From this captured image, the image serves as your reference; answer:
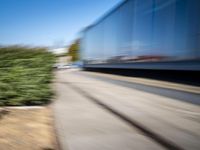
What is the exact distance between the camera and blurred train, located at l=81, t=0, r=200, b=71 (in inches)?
571

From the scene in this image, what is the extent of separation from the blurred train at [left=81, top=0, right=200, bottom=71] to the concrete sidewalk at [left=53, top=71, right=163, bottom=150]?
6559mm

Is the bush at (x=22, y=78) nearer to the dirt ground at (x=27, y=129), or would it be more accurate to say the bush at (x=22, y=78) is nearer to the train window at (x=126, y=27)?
the dirt ground at (x=27, y=129)

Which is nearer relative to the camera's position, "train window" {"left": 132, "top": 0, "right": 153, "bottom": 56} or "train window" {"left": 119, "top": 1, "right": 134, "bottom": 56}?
"train window" {"left": 132, "top": 0, "right": 153, "bottom": 56}

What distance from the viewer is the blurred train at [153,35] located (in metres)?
14.5

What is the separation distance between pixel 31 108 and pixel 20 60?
1456 millimetres

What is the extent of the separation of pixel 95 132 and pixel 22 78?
12.1 feet

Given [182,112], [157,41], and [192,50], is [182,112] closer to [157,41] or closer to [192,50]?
[192,50]

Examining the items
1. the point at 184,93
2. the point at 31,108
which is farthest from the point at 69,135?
the point at 184,93

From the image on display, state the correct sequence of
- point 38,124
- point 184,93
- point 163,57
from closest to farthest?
point 38,124 → point 184,93 → point 163,57

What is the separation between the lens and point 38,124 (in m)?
7.38

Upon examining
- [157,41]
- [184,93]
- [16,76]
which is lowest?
[184,93]

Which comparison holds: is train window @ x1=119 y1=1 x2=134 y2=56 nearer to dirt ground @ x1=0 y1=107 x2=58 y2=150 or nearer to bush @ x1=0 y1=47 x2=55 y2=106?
bush @ x1=0 y1=47 x2=55 y2=106

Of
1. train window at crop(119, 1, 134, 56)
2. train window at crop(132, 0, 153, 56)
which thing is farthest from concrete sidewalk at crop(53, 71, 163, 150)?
train window at crop(119, 1, 134, 56)

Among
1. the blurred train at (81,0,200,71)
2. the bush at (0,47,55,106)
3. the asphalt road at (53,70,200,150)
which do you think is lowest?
the asphalt road at (53,70,200,150)
